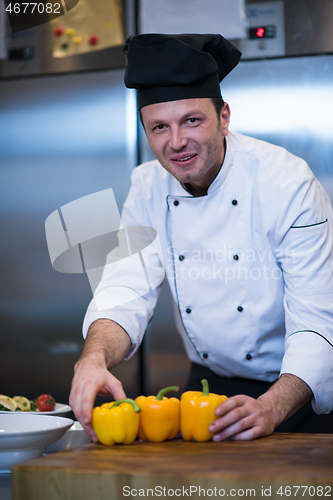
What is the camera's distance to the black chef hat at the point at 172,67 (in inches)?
42.9

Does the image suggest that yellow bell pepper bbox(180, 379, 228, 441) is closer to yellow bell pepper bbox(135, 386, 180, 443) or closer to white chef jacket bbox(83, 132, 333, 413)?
yellow bell pepper bbox(135, 386, 180, 443)

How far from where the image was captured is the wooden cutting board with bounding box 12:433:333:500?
616mm

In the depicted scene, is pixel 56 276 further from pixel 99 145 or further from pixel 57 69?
pixel 57 69

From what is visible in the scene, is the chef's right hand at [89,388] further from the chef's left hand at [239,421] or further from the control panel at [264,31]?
the control panel at [264,31]

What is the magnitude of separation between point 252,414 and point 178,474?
29 centimetres

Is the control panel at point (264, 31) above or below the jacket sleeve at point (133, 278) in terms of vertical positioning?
above

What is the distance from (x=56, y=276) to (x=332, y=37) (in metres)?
1.34

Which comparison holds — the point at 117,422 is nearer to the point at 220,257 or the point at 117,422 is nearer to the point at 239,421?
the point at 239,421

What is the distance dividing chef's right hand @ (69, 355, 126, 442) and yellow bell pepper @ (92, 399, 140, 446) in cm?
3

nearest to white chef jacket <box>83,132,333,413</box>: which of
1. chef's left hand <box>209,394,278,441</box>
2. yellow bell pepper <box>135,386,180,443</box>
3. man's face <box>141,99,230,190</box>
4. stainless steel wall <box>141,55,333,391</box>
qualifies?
man's face <box>141,99,230,190</box>

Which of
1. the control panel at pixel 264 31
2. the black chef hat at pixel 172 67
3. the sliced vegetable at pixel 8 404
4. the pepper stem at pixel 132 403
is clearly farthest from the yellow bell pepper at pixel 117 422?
the control panel at pixel 264 31

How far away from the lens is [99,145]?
1.97m

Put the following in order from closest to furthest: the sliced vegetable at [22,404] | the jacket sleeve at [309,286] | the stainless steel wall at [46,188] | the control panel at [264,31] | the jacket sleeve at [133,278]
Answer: the jacket sleeve at [309,286] < the jacket sleeve at [133,278] < the sliced vegetable at [22,404] < the control panel at [264,31] < the stainless steel wall at [46,188]

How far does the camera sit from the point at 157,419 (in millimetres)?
868
